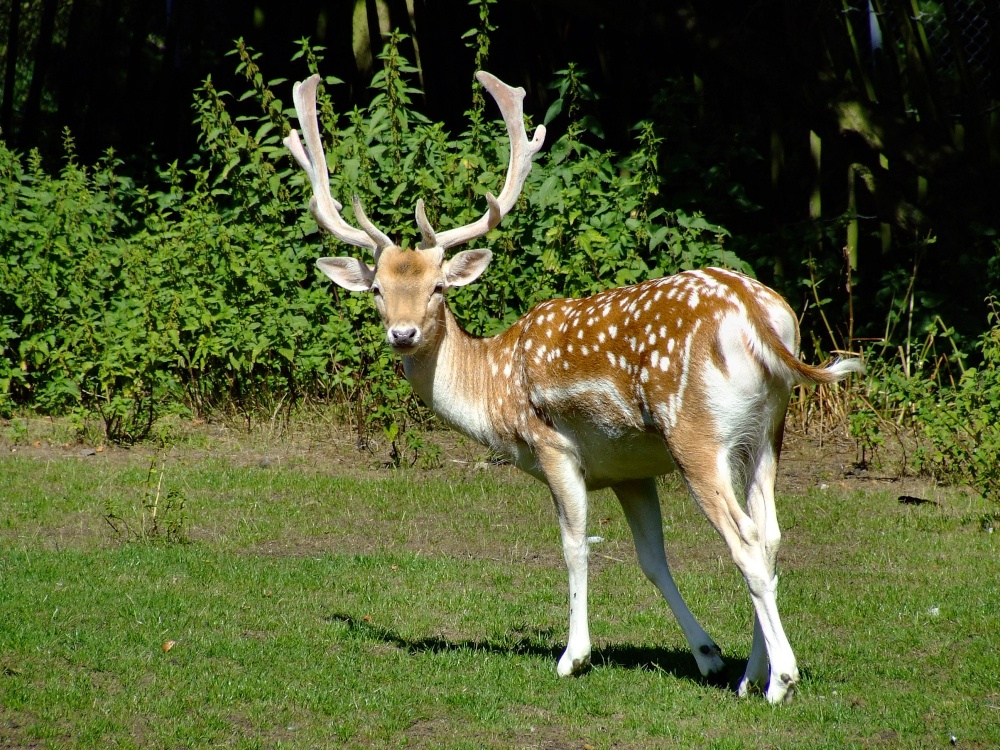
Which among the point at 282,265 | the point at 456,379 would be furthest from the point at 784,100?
the point at 456,379

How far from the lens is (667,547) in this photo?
25.4ft

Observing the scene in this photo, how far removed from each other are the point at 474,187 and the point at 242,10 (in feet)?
21.2

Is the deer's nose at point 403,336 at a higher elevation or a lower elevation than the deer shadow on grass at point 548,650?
higher

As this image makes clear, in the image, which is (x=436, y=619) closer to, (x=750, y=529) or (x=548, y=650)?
(x=548, y=650)

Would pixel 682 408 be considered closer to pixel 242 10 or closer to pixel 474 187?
pixel 474 187

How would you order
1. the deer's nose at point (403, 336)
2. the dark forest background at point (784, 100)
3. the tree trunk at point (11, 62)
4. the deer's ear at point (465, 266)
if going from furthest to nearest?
the tree trunk at point (11, 62)
the dark forest background at point (784, 100)
the deer's ear at point (465, 266)
the deer's nose at point (403, 336)

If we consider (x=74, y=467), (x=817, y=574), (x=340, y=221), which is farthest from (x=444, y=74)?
(x=817, y=574)

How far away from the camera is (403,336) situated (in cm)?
588

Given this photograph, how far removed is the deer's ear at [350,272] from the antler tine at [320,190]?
0.10m

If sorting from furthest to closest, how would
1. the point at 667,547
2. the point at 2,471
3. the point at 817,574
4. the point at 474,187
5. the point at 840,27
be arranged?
1. the point at 840,27
2. the point at 474,187
3. the point at 2,471
4. the point at 667,547
5. the point at 817,574

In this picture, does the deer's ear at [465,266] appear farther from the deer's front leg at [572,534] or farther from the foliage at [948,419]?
the foliage at [948,419]

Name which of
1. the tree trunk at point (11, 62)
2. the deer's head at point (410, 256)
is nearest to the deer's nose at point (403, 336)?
the deer's head at point (410, 256)

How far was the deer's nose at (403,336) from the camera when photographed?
5879 mm

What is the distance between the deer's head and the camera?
6.08 metres
